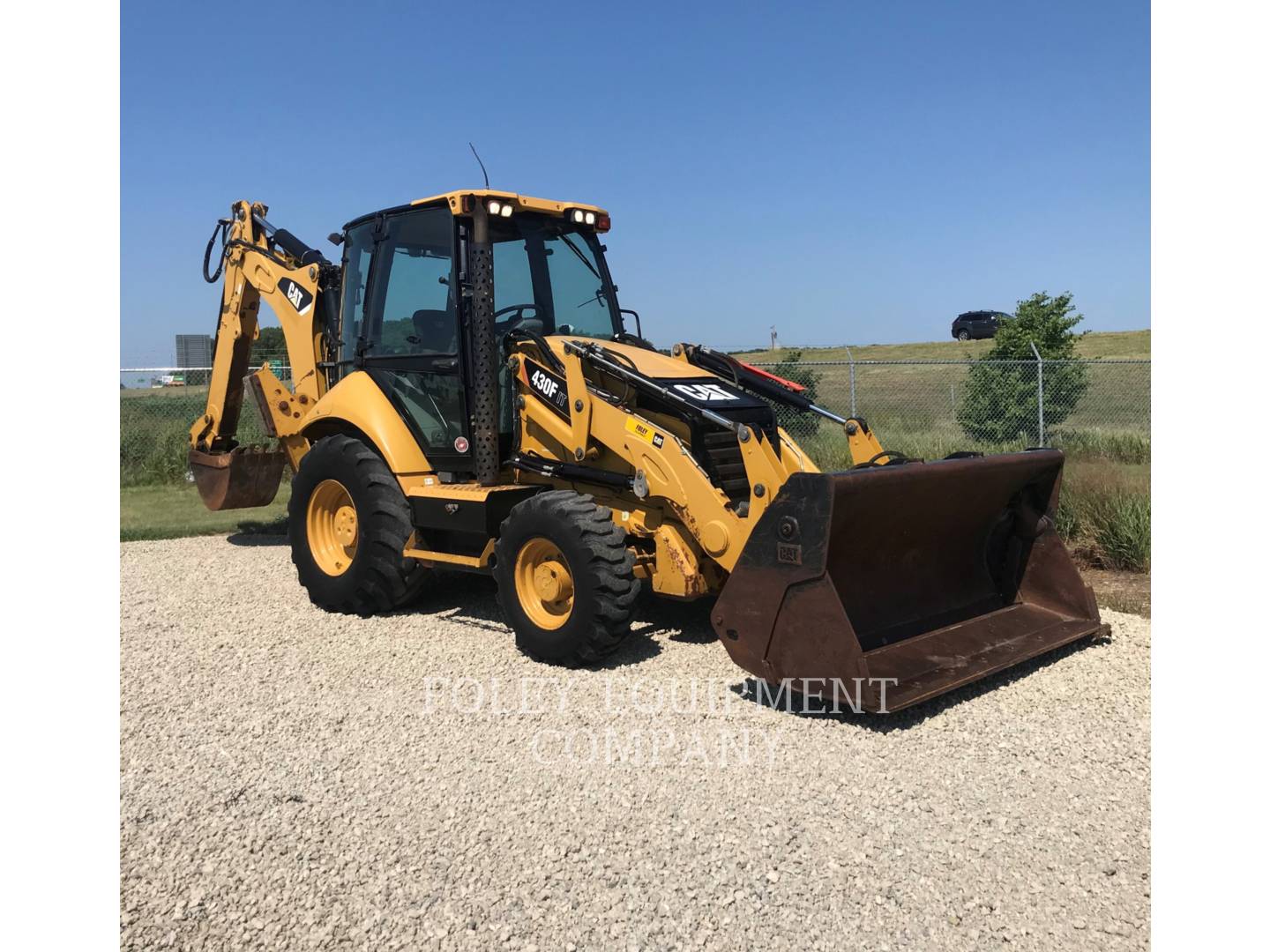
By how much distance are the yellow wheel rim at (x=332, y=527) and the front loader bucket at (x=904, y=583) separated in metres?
3.43

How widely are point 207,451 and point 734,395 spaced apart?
5868 mm

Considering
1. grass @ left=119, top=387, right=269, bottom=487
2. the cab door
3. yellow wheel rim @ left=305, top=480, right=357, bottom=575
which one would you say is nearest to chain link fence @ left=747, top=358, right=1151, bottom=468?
the cab door

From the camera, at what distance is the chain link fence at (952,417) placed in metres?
13.1

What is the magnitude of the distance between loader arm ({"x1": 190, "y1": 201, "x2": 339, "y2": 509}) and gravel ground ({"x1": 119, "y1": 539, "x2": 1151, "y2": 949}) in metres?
2.78

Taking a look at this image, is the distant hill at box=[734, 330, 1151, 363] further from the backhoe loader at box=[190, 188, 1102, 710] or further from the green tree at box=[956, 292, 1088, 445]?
the backhoe loader at box=[190, 188, 1102, 710]

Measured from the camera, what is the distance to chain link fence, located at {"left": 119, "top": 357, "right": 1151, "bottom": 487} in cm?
1309

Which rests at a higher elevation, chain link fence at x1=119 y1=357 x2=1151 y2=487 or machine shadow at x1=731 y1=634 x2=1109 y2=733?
chain link fence at x1=119 y1=357 x2=1151 y2=487

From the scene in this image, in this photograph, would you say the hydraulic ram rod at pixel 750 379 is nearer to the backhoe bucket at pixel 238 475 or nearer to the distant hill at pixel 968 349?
the backhoe bucket at pixel 238 475

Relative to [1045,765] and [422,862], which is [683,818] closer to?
[422,862]

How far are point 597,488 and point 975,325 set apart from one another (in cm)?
3389

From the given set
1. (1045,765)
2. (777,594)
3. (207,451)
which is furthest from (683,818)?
(207,451)

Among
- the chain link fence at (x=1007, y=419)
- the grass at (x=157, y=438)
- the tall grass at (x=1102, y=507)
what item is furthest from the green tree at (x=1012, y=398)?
the grass at (x=157, y=438)

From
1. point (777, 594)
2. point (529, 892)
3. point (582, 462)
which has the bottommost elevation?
point (529, 892)

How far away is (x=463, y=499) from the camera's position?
654cm
